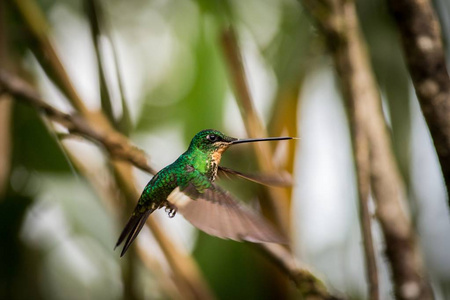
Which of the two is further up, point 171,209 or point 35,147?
point 35,147

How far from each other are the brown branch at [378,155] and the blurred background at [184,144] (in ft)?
0.51

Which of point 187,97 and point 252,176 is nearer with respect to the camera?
point 252,176

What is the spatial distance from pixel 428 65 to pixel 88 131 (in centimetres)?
63

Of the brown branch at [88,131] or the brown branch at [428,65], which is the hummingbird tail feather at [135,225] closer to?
the brown branch at [88,131]

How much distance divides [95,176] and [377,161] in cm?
68

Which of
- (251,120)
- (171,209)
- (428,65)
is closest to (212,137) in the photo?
(171,209)

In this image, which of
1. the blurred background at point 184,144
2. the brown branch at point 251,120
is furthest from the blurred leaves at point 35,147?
the brown branch at point 251,120

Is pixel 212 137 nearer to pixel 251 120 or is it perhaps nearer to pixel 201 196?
pixel 201 196

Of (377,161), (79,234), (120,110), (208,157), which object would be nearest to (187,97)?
(120,110)

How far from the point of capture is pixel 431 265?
6.49 feet

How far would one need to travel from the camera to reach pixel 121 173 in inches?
51.6

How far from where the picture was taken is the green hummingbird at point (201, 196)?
766 mm

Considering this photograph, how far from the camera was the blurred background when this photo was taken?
161 centimetres

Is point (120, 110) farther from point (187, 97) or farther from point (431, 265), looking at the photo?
point (431, 265)
